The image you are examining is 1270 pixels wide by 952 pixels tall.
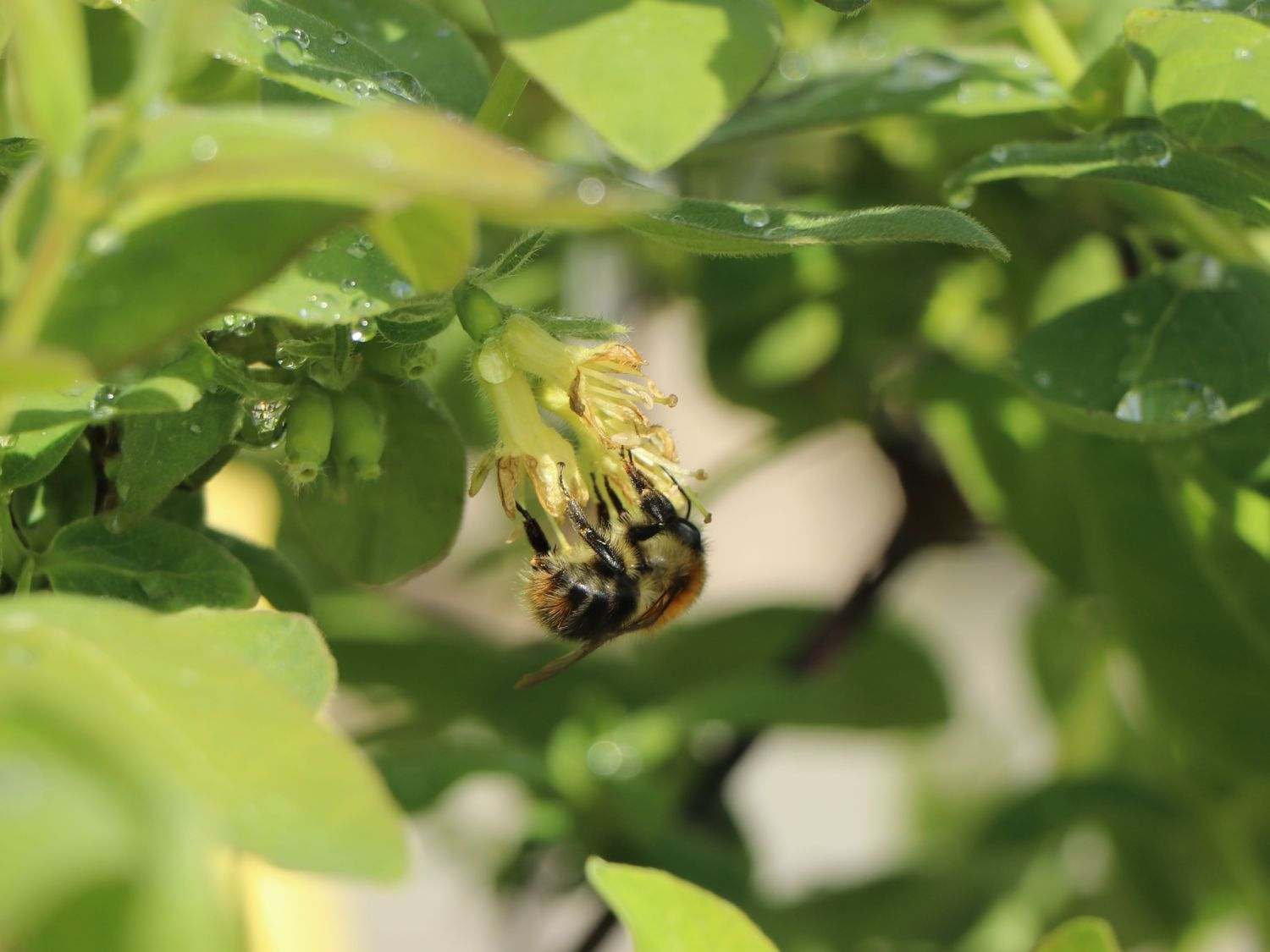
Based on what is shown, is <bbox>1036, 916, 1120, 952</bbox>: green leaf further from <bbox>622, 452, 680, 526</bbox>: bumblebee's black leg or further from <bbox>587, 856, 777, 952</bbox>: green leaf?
<bbox>622, 452, 680, 526</bbox>: bumblebee's black leg

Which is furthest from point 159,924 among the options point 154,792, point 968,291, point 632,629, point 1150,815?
point 1150,815

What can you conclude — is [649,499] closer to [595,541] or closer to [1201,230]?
[595,541]

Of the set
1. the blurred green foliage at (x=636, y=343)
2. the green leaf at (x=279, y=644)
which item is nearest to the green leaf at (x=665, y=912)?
the blurred green foliage at (x=636, y=343)

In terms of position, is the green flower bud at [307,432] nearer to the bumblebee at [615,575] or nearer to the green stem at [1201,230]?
the bumblebee at [615,575]

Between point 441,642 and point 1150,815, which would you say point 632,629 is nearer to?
point 441,642

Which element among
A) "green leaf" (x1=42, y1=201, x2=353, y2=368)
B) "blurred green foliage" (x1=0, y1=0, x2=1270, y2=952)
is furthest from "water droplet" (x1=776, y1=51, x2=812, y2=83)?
"green leaf" (x1=42, y1=201, x2=353, y2=368)

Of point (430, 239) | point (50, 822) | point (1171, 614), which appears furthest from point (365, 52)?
point (1171, 614)
